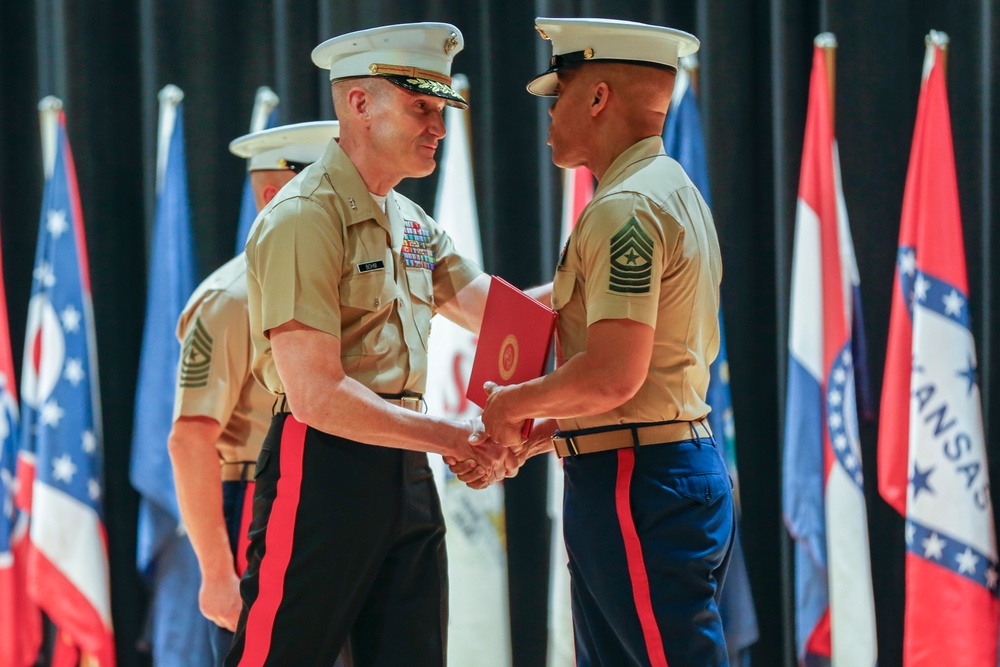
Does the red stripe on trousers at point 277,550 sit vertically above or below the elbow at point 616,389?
below

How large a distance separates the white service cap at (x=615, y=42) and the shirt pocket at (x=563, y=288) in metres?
0.42

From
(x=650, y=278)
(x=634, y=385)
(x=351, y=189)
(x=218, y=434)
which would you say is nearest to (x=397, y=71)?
(x=351, y=189)

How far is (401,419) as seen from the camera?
1.90 m

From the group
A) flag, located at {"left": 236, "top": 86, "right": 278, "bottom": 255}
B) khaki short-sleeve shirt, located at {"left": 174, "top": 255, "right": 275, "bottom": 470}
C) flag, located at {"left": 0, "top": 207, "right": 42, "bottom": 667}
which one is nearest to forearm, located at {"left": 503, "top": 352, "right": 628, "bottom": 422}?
khaki short-sleeve shirt, located at {"left": 174, "top": 255, "right": 275, "bottom": 470}

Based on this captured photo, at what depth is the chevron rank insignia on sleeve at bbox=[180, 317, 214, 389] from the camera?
2379 millimetres

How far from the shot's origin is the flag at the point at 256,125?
11.7ft

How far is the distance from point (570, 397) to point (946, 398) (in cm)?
179

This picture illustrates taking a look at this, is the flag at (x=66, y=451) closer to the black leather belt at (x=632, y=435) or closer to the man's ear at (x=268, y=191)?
the man's ear at (x=268, y=191)

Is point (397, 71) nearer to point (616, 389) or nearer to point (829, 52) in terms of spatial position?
point (616, 389)

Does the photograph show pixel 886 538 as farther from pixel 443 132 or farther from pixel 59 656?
pixel 59 656

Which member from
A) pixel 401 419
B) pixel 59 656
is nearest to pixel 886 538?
pixel 401 419

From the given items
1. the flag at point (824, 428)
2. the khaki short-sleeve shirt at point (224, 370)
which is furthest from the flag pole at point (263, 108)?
the flag at point (824, 428)

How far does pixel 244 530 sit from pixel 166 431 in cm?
127

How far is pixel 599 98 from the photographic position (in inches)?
79.7
